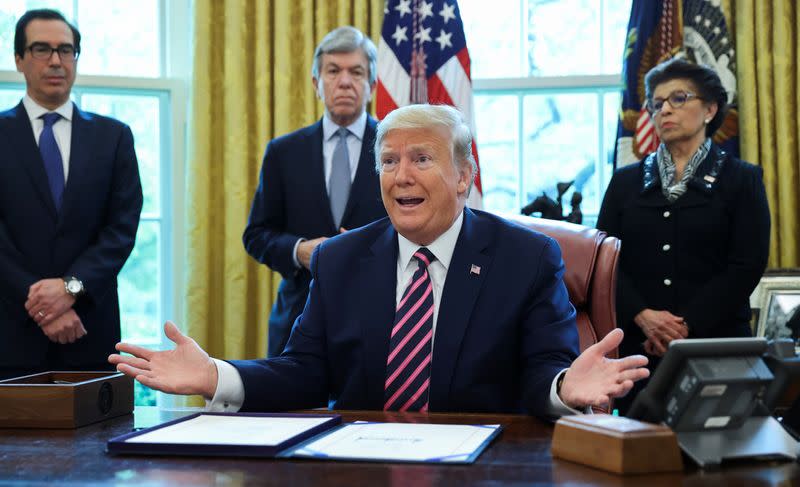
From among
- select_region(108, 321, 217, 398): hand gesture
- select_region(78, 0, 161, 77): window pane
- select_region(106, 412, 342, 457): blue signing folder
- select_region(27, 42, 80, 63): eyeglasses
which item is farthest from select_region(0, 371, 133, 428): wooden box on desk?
select_region(78, 0, 161, 77): window pane

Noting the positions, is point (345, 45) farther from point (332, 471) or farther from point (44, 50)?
point (332, 471)

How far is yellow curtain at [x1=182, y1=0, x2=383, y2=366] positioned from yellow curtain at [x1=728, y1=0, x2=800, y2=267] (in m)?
1.78

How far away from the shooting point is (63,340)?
3193mm

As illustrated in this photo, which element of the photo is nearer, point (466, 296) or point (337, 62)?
point (466, 296)

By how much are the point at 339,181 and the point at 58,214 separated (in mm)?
1014

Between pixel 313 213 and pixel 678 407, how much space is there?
2.19 m

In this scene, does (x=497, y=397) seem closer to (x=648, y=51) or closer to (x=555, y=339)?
(x=555, y=339)

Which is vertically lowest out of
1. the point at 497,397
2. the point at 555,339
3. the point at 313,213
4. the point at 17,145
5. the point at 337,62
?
the point at 497,397

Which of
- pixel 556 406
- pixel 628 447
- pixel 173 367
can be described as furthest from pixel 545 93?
pixel 628 447

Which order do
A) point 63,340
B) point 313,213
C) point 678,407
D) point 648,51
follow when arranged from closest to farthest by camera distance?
point 678,407, point 63,340, point 313,213, point 648,51

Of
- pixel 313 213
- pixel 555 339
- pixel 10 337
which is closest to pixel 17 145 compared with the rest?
pixel 10 337

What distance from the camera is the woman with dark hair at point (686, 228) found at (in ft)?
10.4

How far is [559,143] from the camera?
479 cm

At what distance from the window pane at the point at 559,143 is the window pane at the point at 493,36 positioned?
0.74 ft
